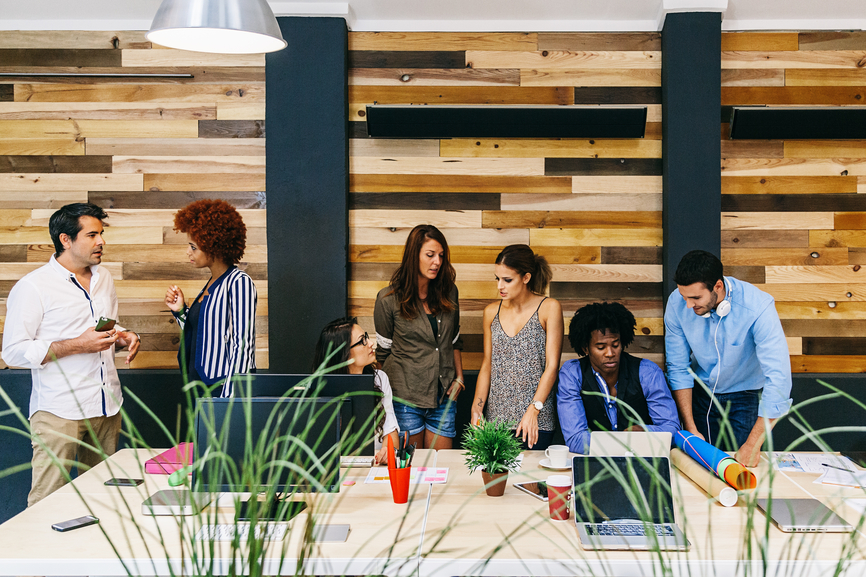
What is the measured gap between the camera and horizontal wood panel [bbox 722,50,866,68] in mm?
3865

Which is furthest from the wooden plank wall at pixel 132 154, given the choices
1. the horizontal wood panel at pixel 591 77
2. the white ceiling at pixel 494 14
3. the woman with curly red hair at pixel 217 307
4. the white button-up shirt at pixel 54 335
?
the horizontal wood panel at pixel 591 77

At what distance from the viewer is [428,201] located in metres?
3.96

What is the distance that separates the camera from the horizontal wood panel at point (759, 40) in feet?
12.7

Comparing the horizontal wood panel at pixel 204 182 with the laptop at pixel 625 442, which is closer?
the laptop at pixel 625 442

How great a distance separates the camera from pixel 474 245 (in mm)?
3957

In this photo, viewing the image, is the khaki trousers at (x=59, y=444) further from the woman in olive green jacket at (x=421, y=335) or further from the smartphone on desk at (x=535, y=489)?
the smartphone on desk at (x=535, y=489)

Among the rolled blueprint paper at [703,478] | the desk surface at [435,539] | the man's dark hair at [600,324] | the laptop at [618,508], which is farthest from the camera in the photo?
the man's dark hair at [600,324]

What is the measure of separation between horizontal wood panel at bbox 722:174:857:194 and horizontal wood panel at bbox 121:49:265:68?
322 cm

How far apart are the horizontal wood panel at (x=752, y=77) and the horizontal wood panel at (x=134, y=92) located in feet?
10.4

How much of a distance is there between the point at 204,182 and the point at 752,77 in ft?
11.8

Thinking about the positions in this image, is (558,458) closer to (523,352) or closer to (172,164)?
(523,352)

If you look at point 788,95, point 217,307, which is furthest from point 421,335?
point 788,95

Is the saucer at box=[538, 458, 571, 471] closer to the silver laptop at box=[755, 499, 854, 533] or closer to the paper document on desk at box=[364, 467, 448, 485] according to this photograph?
the paper document on desk at box=[364, 467, 448, 485]

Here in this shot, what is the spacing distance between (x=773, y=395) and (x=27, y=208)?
14.7 ft
